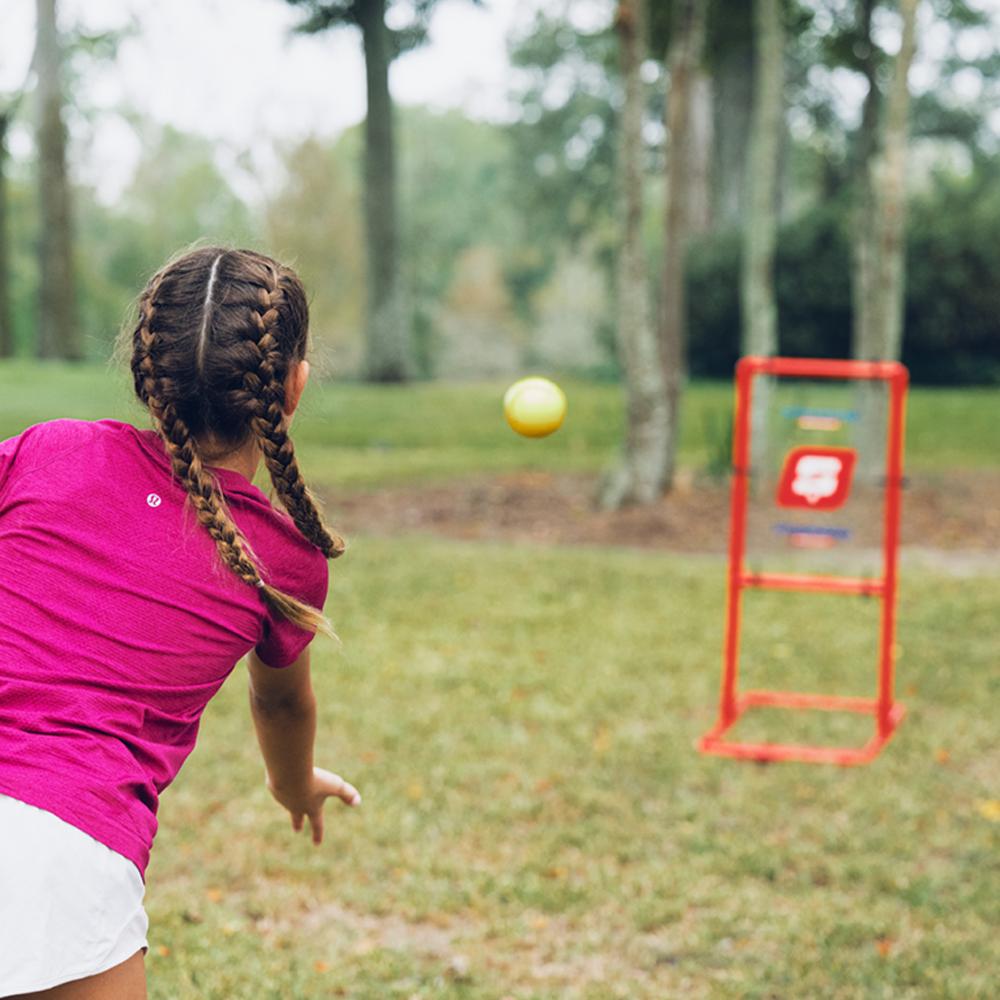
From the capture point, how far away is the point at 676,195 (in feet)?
39.3

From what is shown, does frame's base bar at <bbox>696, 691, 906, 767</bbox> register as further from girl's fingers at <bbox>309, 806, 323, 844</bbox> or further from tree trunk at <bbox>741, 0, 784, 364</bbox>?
tree trunk at <bbox>741, 0, 784, 364</bbox>

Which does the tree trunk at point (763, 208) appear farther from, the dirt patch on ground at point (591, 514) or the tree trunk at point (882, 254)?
the tree trunk at point (882, 254)

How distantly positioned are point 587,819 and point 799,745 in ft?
4.40

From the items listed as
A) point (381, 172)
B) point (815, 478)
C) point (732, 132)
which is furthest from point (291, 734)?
point (732, 132)

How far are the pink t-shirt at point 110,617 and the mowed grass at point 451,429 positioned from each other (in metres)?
11.0

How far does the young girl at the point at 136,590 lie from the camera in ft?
6.03

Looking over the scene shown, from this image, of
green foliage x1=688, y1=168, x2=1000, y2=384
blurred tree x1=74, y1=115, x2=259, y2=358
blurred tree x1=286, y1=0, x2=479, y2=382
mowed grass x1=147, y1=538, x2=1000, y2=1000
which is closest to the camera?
mowed grass x1=147, y1=538, x2=1000, y2=1000

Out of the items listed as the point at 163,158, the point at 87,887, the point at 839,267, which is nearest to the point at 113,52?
the point at 839,267

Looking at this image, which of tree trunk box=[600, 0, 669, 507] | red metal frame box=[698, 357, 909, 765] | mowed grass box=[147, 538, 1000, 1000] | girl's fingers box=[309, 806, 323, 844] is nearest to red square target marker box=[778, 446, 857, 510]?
red metal frame box=[698, 357, 909, 765]

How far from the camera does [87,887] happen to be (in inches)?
72.7

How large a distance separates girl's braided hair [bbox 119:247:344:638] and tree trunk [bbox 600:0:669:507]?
9145 mm

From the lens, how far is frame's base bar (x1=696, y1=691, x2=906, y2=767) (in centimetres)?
561

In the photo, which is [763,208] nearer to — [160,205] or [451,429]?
[451,429]

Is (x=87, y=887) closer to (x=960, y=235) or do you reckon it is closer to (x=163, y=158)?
(x=960, y=235)
